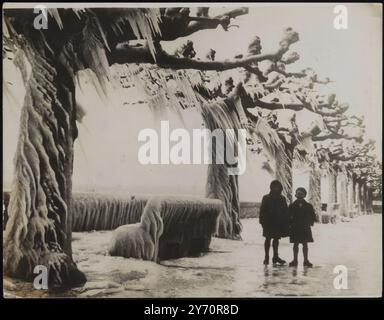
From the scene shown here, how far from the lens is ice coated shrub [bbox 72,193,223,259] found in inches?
82.1

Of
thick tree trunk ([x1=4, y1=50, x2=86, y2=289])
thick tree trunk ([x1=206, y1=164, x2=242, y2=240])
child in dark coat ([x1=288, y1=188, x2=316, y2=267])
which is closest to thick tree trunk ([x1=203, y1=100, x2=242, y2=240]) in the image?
thick tree trunk ([x1=206, y1=164, x2=242, y2=240])

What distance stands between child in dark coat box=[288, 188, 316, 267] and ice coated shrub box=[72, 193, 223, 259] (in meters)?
0.39

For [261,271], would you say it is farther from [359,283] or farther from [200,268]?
[359,283]

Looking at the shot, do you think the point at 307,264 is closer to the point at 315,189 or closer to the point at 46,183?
the point at 315,189

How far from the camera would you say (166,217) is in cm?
210

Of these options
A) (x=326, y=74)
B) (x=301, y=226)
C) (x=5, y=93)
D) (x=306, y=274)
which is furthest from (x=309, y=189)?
(x=5, y=93)

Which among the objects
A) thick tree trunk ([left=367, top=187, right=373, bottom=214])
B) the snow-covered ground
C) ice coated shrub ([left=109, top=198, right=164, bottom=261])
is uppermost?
thick tree trunk ([left=367, top=187, right=373, bottom=214])

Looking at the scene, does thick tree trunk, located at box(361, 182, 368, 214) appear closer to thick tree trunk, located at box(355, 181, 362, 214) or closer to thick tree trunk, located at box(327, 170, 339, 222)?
thick tree trunk, located at box(355, 181, 362, 214)

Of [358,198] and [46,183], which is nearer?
[46,183]

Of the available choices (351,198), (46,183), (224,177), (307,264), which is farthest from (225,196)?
(46,183)

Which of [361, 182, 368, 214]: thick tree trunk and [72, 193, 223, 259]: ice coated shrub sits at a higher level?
[361, 182, 368, 214]: thick tree trunk

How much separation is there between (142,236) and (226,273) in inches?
17.7

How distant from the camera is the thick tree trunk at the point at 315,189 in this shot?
2164 mm
